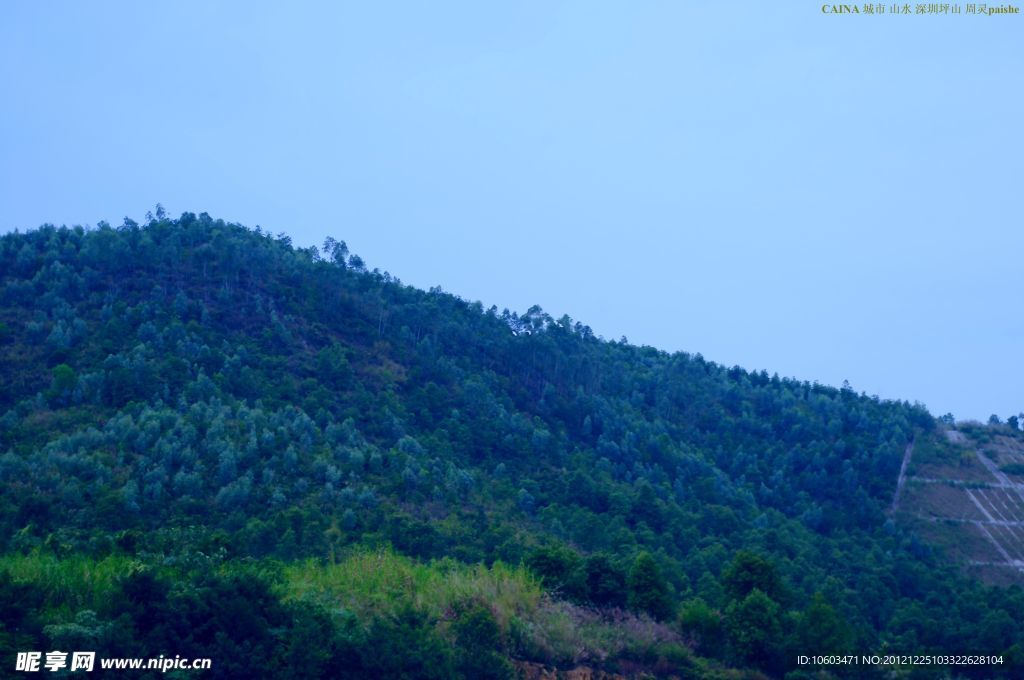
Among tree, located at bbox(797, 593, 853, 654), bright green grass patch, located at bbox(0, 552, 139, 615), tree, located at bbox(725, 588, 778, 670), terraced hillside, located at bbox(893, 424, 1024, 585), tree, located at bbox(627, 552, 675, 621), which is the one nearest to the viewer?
bright green grass patch, located at bbox(0, 552, 139, 615)

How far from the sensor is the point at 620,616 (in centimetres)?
2633

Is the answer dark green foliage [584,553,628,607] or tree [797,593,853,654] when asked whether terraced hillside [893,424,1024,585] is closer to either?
tree [797,593,853,654]

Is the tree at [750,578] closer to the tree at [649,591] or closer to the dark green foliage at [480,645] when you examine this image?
the tree at [649,591]

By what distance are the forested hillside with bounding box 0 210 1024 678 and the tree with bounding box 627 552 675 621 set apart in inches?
3.0

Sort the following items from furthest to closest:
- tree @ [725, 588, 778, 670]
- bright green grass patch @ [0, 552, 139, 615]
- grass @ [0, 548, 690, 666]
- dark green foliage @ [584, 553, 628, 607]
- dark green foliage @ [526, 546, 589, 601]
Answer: dark green foliage @ [584, 553, 628, 607] < dark green foliage @ [526, 546, 589, 601] < tree @ [725, 588, 778, 670] < grass @ [0, 548, 690, 666] < bright green grass patch @ [0, 552, 139, 615]

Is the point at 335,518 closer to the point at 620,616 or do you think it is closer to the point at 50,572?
the point at 620,616

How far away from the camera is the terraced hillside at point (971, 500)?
5259cm

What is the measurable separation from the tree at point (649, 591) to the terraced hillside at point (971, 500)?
29855 mm

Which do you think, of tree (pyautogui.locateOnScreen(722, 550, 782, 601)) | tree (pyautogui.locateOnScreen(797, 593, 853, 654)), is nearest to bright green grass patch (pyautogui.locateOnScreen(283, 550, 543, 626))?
tree (pyautogui.locateOnScreen(722, 550, 782, 601))

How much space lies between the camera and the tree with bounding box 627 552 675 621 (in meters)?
26.8

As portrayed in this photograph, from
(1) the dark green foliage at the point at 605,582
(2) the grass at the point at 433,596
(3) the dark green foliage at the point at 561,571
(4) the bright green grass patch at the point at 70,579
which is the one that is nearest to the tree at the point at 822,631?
(2) the grass at the point at 433,596

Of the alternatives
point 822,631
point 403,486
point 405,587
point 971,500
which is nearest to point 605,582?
point 822,631

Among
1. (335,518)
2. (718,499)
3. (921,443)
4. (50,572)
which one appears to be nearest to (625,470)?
(718,499)

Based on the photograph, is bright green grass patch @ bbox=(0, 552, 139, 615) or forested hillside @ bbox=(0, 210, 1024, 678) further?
forested hillside @ bbox=(0, 210, 1024, 678)
